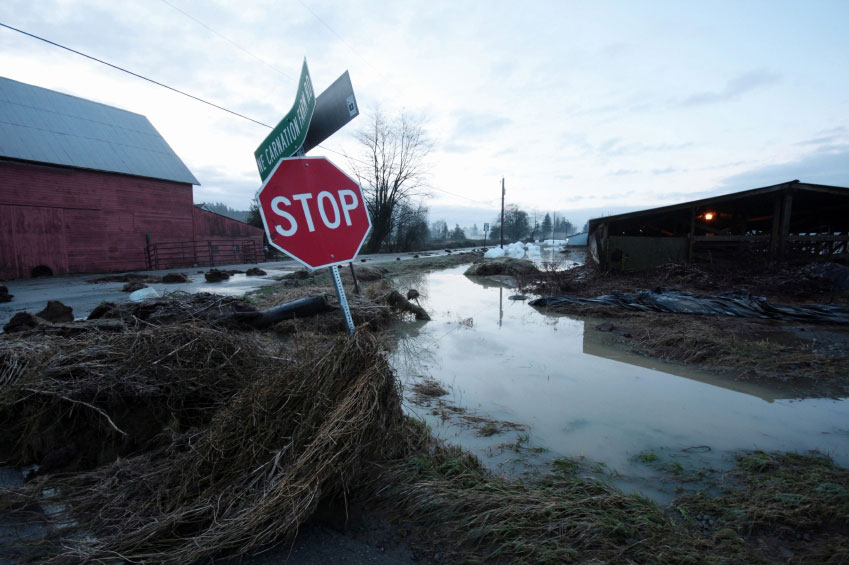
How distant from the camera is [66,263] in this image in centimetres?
1844

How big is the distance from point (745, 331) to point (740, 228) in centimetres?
1119

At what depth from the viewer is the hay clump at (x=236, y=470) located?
186 cm

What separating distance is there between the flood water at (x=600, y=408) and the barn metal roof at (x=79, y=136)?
22427mm

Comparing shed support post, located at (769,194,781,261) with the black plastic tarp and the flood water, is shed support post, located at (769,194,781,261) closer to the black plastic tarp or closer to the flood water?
the black plastic tarp

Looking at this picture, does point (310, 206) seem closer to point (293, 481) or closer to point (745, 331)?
point (293, 481)

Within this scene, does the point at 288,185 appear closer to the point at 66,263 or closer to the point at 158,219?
the point at 66,263

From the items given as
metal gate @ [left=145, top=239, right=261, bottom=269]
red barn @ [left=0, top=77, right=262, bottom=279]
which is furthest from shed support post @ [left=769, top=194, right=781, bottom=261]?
red barn @ [left=0, top=77, right=262, bottom=279]

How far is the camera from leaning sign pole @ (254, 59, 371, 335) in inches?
103

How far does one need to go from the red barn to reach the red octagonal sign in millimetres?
21557

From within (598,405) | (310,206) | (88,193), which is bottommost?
(598,405)

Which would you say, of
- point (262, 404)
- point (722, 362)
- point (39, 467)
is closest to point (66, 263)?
point (39, 467)

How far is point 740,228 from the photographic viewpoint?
1518 centimetres

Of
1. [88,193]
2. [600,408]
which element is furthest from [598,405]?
[88,193]

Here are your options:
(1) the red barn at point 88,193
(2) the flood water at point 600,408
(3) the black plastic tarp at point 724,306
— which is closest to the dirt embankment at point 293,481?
(2) the flood water at point 600,408
